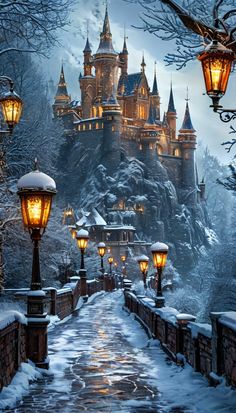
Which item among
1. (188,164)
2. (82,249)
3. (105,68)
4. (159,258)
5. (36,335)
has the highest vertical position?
(105,68)

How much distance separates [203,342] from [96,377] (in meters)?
2.09

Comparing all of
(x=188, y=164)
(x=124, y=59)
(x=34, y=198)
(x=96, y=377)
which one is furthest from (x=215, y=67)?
(x=124, y=59)

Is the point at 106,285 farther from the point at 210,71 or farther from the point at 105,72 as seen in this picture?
the point at 105,72

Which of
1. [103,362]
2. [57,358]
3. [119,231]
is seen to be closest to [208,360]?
[103,362]

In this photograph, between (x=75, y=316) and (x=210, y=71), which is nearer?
(x=210, y=71)

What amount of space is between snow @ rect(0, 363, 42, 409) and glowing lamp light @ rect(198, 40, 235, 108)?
15.7 ft

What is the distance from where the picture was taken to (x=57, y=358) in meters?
12.2

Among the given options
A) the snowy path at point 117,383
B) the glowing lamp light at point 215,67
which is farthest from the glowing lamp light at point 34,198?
the glowing lamp light at point 215,67

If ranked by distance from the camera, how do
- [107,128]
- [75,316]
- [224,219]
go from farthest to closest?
[224,219], [107,128], [75,316]

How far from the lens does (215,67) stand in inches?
315

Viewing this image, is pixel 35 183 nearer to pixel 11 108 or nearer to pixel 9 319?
pixel 11 108

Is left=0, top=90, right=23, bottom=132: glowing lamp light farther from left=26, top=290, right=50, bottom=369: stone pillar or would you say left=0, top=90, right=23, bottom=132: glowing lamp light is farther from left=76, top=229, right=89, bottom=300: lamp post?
left=76, top=229, right=89, bottom=300: lamp post

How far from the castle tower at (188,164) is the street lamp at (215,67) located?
384 ft

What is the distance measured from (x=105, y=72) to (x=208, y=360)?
378 feet
